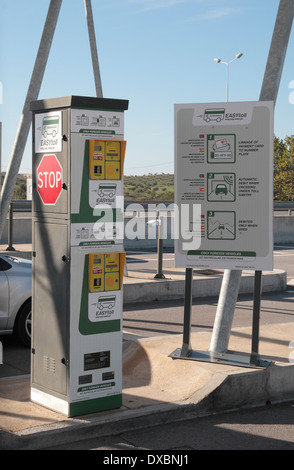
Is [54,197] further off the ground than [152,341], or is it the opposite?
[54,197]

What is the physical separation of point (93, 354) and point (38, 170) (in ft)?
5.55

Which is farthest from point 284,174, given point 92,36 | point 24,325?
point 24,325

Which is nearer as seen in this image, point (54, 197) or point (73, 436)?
point (73, 436)

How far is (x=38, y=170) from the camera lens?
6.55 meters

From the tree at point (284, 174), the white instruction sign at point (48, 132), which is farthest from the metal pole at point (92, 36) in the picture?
the tree at point (284, 174)

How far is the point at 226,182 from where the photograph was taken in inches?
302

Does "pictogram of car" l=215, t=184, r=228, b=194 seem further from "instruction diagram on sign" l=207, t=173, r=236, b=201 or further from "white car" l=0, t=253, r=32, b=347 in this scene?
"white car" l=0, t=253, r=32, b=347

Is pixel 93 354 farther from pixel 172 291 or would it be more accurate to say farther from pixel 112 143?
pixel 172 291

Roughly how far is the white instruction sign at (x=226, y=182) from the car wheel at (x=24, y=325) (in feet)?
8.26

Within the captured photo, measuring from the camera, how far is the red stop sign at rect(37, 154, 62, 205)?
626cm

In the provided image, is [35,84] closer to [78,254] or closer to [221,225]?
[221,225]
